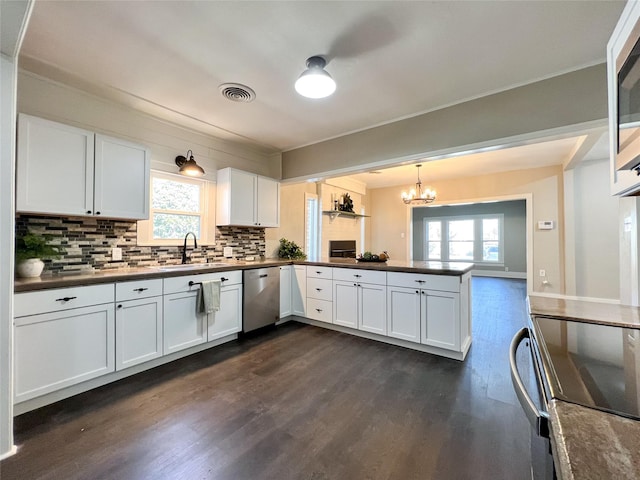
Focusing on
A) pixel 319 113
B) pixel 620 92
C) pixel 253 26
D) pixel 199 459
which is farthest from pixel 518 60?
pixel 199 459

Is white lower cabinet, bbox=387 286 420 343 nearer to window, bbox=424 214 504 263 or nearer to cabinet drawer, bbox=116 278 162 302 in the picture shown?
cabinet drawer, bbox=116 278 162 302

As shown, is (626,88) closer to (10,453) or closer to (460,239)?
(10,453)

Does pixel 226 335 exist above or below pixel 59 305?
below

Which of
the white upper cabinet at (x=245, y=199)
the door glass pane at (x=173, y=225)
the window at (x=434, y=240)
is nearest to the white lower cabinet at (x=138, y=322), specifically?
the door glass pane at (x=173, y=225)

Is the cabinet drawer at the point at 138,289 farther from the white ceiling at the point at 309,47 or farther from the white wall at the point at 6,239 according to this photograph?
the white ceiling at the point at 309,47

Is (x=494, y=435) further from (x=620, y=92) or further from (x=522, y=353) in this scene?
(x=620, y=92)

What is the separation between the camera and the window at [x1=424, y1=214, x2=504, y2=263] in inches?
365

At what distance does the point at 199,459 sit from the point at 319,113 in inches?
125

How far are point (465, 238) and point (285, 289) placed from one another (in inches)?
320

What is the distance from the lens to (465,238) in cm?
972

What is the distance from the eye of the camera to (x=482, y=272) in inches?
372

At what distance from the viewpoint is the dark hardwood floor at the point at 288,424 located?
1456 millimetres

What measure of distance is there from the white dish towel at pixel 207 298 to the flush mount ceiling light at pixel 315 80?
209 centimetres

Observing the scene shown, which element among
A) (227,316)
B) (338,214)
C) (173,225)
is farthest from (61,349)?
(338,214)
